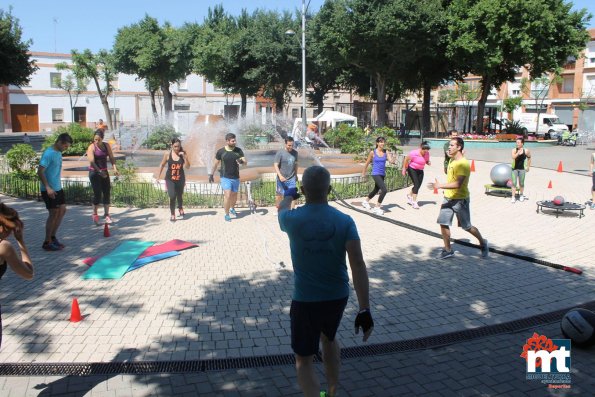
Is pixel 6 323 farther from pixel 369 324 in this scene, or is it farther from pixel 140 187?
pixel 140 187

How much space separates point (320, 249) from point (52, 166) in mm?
5934

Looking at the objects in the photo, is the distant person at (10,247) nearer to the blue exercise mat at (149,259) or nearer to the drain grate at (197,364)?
the drain grate at (197,364)

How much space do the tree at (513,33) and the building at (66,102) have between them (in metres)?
28.9

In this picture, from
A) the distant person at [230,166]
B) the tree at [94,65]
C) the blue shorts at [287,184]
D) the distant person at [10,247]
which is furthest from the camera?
the tree at [94,65]

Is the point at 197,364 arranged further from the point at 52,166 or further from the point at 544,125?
the point at 544,125

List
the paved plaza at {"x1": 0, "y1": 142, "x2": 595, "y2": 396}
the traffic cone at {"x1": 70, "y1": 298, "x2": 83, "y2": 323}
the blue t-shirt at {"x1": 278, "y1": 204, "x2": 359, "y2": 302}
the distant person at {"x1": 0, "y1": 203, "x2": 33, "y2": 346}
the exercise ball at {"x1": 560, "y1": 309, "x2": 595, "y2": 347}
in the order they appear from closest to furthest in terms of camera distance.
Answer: the blue t-shirt at {"x1": 278, "y1": 204, "x2": 359, "y2": 302} → the distant person at {"x1": 0, "y1": 203, "x2": 33, "y2": 346} → the paved plaza at {"x1": 0, "y1": 142, "x2": 595, "y2": 396} → the exercise ball at {"x1": 560, "y1": 309, "x2": 595, "y2": 347} → the traffic cone at {"x1": 70, "y1": 298, "x2": 83, "y2": 323}

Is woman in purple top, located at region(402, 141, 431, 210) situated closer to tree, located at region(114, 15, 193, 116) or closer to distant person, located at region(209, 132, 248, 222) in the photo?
distant person, located at region(209, 132, 248, 222)

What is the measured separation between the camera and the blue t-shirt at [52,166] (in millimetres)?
7770

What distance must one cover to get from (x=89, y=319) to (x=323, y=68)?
36866mm

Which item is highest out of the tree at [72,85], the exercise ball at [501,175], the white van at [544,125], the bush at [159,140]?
the tree at [72,85]

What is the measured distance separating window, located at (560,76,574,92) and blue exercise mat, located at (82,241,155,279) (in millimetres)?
62384

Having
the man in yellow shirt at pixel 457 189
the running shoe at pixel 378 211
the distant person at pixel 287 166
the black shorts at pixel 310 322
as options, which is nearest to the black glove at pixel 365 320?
the black shorts at pixel 310 322

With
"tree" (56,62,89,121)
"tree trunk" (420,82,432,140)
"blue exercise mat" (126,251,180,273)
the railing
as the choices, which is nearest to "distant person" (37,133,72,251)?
"blue exercise mat" (126,251,180,273)

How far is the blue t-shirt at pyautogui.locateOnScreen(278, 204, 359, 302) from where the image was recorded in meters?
3.36
